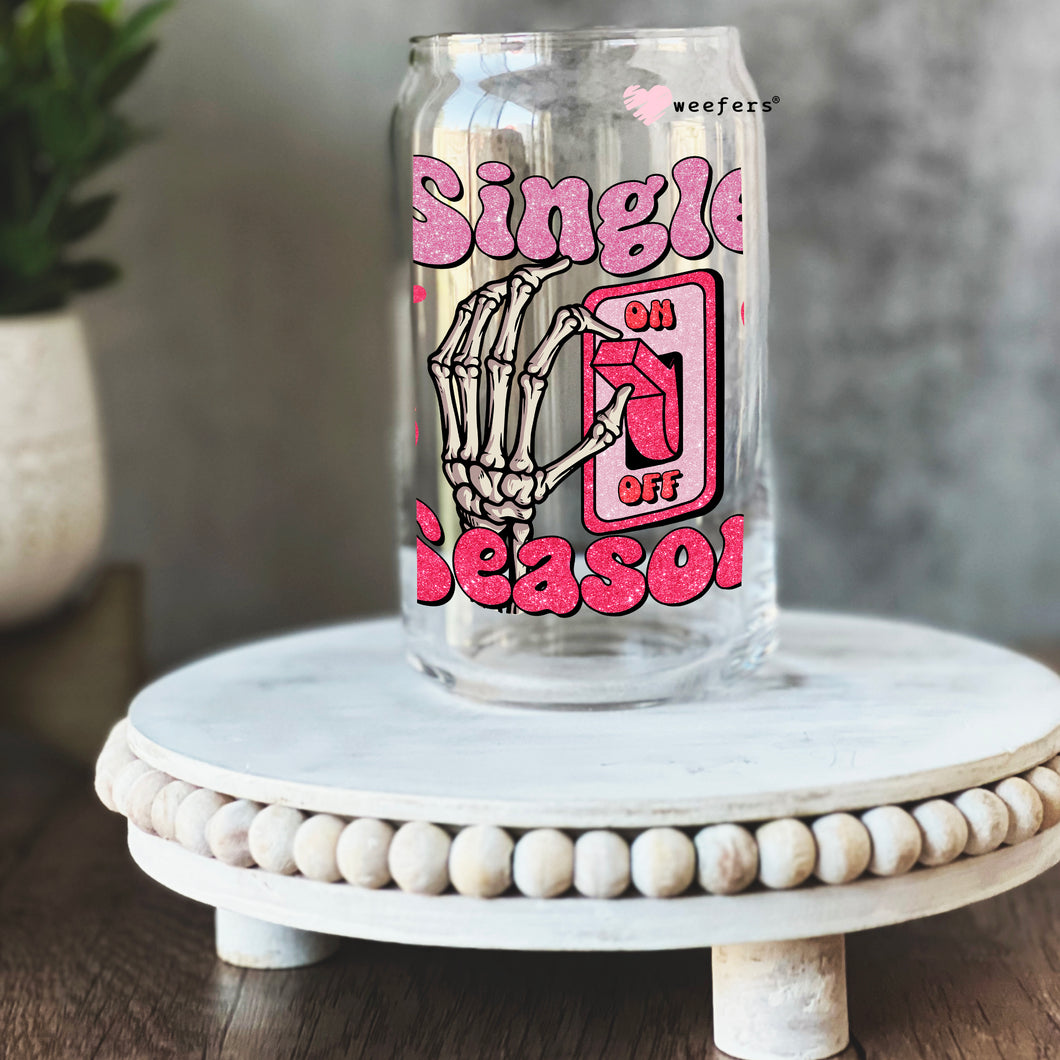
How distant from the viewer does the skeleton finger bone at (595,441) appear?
57cm

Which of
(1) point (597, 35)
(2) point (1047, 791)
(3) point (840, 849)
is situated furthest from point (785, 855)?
(1) point (597, 35)

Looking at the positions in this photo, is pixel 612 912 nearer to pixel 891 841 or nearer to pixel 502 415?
pixel 891 841

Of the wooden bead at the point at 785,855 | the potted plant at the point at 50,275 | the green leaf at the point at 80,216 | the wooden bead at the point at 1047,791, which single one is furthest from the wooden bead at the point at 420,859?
the green leaf at the point at 80,216

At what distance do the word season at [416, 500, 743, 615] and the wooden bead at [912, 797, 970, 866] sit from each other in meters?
0.15

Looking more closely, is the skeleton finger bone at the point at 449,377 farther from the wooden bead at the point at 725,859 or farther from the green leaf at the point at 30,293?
the green leaf at the point at 30,293

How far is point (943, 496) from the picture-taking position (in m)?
1.16

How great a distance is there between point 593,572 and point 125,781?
207 millimetres

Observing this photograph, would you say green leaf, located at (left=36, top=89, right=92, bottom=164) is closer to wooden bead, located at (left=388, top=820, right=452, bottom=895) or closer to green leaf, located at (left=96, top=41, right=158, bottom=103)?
green leaf, located at (left=96, top=41, right=158, bottom=103)

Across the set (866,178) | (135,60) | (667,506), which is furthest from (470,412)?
(866,178)

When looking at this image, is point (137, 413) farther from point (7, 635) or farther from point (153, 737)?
point (153, 737)

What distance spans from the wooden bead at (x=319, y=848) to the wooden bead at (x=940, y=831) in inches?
8.0

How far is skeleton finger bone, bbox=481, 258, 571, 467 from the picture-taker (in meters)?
0.58

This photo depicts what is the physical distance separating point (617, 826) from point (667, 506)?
0.16 meters

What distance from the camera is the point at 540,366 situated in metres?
0.58
